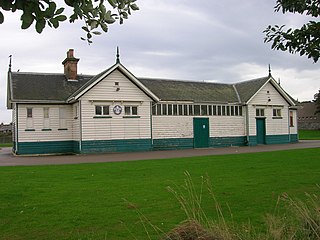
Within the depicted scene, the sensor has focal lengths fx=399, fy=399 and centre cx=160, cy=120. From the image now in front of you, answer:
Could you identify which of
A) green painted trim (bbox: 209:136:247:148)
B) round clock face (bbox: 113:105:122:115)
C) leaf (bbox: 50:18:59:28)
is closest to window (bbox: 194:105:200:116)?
green painted trim (bbox: 209:136:247:148)

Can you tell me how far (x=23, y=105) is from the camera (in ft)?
94.1

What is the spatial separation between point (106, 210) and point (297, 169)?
9.26m

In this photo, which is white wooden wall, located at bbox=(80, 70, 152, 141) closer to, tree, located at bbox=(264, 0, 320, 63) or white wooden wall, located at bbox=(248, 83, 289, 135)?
white wooden wall, located at bbox=(248, 83, 289, 135)

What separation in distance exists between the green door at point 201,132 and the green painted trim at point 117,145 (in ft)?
16.1

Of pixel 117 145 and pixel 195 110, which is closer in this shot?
pixel 117 145

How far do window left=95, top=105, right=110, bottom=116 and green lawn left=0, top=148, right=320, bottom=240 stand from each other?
1406 cm

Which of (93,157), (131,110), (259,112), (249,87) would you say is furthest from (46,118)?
(249,87)

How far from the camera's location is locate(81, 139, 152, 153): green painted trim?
94.8ft

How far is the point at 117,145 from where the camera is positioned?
30016 mm

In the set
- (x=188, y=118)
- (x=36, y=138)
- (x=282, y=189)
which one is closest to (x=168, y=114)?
(x=188, y=118)

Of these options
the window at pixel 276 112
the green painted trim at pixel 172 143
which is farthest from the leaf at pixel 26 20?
Result: the window at pixel 276 112

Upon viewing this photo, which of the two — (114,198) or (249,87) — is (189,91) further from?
(114,198)

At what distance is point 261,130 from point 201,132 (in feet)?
23.8

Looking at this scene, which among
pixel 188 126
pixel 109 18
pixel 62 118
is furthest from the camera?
pixel 188 126
